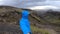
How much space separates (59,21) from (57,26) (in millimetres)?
87

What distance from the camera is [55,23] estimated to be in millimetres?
2428

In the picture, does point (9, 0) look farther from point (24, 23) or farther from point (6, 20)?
point (6, 20)

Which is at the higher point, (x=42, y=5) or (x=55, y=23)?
(x=42, y=5)

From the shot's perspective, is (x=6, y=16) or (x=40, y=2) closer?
(x=40, y=2)

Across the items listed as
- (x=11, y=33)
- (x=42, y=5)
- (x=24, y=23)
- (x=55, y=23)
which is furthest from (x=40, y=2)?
(x=55, y=23)

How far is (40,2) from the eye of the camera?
5.48 ft

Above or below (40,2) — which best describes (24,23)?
below

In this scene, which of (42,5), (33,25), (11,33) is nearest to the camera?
(42,5)

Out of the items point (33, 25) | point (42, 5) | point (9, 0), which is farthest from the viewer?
→ point (33, 25)

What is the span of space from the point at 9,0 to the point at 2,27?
70 centimetres

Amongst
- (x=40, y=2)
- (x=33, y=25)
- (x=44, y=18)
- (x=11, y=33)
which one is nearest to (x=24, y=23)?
(x=40, y=2)

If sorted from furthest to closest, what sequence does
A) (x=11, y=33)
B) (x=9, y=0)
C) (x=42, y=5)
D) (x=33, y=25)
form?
(x=33, y=25) → (x=11, y=33) → (x=42, y=5) → (x=9, y=0)

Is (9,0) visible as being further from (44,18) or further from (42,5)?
(44,18)

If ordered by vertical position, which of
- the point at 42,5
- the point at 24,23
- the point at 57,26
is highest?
the point at 42,5
